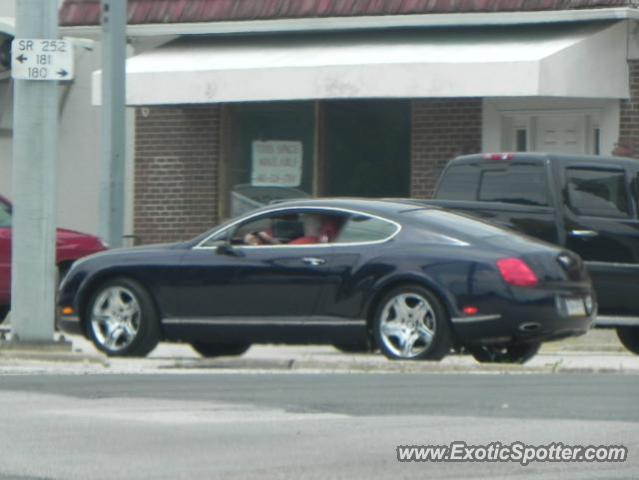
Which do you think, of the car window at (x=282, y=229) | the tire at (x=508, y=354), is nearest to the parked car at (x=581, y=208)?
the tire at (x=508, y=354)

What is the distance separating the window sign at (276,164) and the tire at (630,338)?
24.2 feet

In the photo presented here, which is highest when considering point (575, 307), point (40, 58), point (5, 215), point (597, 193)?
point (40, 58)

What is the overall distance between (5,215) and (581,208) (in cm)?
622

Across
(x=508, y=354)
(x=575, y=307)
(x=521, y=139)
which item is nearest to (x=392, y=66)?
(x=521, y=139)

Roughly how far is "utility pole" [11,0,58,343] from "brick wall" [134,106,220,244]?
30.6 feet

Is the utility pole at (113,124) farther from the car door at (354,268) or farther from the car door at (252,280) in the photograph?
the car door at (354,268)

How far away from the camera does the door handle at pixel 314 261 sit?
15.2 m

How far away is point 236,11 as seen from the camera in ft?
79.3

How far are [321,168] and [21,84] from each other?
351 inches

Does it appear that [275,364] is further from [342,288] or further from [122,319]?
[122,319]

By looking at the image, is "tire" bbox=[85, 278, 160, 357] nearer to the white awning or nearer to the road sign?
the road sign

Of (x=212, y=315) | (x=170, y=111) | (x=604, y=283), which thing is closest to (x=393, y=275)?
(x=212, y=315)

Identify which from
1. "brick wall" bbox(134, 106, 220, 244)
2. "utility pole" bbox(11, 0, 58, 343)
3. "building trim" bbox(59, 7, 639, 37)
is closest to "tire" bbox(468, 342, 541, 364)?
"utility pole" bbox(11, 0, 58, 343)

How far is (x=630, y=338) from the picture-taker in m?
18.1
